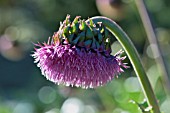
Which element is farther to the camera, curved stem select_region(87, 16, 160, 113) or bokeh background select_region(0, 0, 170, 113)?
bokeh background select_region(0, 0, 170, 113)

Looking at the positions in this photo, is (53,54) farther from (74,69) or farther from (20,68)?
(20,68)

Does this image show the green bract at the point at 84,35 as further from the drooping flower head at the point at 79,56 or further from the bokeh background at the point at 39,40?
the bokeh background at the point at 39,40

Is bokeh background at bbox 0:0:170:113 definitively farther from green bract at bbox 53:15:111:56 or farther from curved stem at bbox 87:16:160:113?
green bract at bbox 53:15:111:56

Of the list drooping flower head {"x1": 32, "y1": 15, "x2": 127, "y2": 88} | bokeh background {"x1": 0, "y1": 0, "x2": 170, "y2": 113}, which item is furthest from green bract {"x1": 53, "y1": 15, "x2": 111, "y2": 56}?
bokeh background {"x1": 0, "y1": 0, "x2": 170, "y2": 113}

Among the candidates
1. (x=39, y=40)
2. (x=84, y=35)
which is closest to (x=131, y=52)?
(x=84, y=35)

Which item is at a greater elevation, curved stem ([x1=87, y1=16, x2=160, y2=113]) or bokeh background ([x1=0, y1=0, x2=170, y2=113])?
bokeh background ([x1=0, y1=0, x2=170, y2=113])

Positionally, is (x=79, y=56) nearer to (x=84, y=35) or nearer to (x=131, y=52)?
(x=84, y=35)
